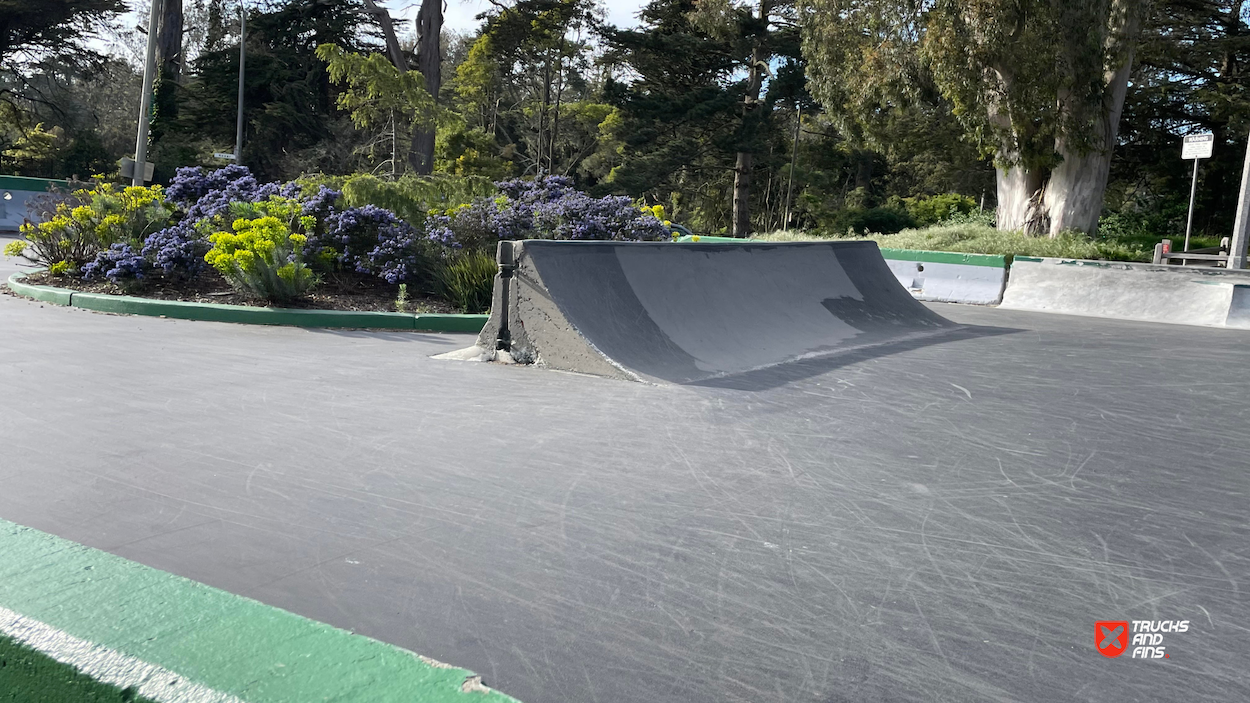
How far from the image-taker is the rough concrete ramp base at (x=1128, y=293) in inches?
541

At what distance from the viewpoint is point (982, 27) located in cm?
2208

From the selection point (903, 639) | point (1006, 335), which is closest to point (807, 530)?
point (903, 639)

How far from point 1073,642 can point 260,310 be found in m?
8.74

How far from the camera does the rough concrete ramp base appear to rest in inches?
541

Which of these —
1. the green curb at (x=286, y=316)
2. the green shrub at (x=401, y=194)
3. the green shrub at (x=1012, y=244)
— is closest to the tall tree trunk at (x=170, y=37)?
the green shrub at (x=401, y=194)

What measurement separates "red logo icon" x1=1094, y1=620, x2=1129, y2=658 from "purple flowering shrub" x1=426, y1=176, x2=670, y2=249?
9.09 metres

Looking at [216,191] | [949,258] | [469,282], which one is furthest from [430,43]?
[469,282]

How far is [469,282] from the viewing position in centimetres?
1070

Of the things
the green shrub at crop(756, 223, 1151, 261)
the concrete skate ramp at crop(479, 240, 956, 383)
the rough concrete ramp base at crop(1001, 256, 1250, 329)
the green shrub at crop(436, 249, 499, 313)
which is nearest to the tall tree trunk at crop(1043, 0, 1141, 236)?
the green shrub at crop(756, 223, 1151, 261)

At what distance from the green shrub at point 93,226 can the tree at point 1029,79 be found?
59.2ft

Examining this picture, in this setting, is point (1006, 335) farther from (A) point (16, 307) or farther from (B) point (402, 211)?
(A) point (16, 307)

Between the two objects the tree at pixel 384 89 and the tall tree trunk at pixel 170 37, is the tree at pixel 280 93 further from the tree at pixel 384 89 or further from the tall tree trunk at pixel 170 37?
the tree at pixel 384 89

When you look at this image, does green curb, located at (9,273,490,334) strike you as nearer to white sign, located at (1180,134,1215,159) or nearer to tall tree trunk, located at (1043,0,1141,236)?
white sign, located at (1180,134,1215,159)

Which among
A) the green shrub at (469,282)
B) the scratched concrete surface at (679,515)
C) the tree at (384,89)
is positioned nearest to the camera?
the scratched concrete surface at (679,515)
